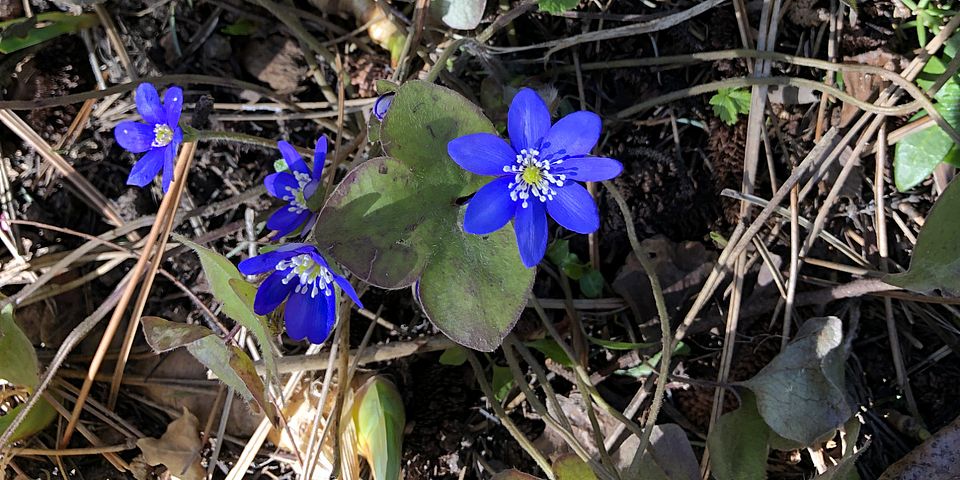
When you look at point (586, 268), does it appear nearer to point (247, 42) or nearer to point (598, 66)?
point (598, 66)

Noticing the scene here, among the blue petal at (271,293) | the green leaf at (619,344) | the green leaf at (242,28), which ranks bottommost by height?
the green leaf at (619,344)

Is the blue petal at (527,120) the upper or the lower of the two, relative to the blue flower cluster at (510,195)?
upper

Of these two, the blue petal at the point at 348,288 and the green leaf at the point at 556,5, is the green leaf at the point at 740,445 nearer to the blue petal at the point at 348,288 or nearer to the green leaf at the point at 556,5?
the blue petal at the point at 348,288

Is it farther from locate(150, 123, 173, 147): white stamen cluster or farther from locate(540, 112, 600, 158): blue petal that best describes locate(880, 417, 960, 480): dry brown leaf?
locate(150, 123, 173, 147): white stamen cluster

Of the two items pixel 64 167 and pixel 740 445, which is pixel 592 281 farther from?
pixel 64 167

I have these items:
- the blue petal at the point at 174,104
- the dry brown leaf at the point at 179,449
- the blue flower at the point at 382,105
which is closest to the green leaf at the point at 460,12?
the blue flower at the point at 382,105

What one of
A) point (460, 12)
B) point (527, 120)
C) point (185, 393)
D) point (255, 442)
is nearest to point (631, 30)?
point (460, 12)

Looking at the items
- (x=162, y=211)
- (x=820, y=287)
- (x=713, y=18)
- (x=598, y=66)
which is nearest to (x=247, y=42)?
(x=162, y=211)
